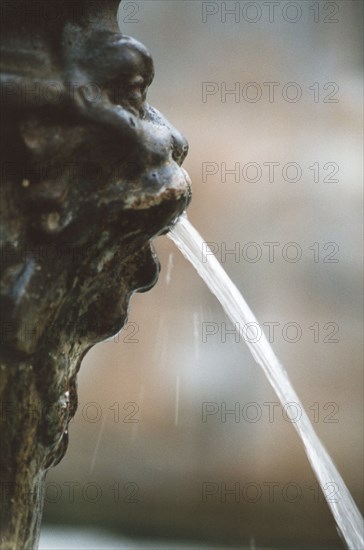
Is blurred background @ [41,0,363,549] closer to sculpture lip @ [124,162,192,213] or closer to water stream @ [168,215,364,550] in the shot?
water stream @ [168,215,364,550]

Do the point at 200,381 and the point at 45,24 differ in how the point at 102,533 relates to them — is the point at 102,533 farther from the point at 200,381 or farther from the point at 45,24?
the point at 45,24

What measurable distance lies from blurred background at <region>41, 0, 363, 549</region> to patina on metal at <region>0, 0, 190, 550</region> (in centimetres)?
365

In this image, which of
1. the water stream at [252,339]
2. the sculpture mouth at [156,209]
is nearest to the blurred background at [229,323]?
the water stream at [252,339]

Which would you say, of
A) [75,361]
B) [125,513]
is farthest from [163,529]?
[75,361]

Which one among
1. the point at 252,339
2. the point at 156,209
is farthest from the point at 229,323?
the point at 156,209

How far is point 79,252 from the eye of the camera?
48.3 inches

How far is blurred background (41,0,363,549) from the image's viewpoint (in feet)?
16.5

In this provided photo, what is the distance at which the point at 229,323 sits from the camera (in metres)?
5.01

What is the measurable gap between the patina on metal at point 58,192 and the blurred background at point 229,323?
12.0 feet

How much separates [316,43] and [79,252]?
4475 mm

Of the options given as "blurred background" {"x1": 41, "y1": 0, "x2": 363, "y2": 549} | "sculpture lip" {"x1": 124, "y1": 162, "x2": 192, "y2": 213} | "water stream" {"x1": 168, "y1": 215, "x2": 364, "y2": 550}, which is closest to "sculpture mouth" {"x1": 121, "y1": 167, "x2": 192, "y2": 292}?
"sculpture lip" {"x1": 124, "y1": 162, "x2": 192, "y2": 213}

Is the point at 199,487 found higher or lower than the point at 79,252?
higher

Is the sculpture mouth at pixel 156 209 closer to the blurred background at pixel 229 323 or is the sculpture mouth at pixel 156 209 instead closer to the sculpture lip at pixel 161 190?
the sculpture lip at pixel 161 190

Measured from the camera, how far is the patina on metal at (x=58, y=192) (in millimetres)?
1184
